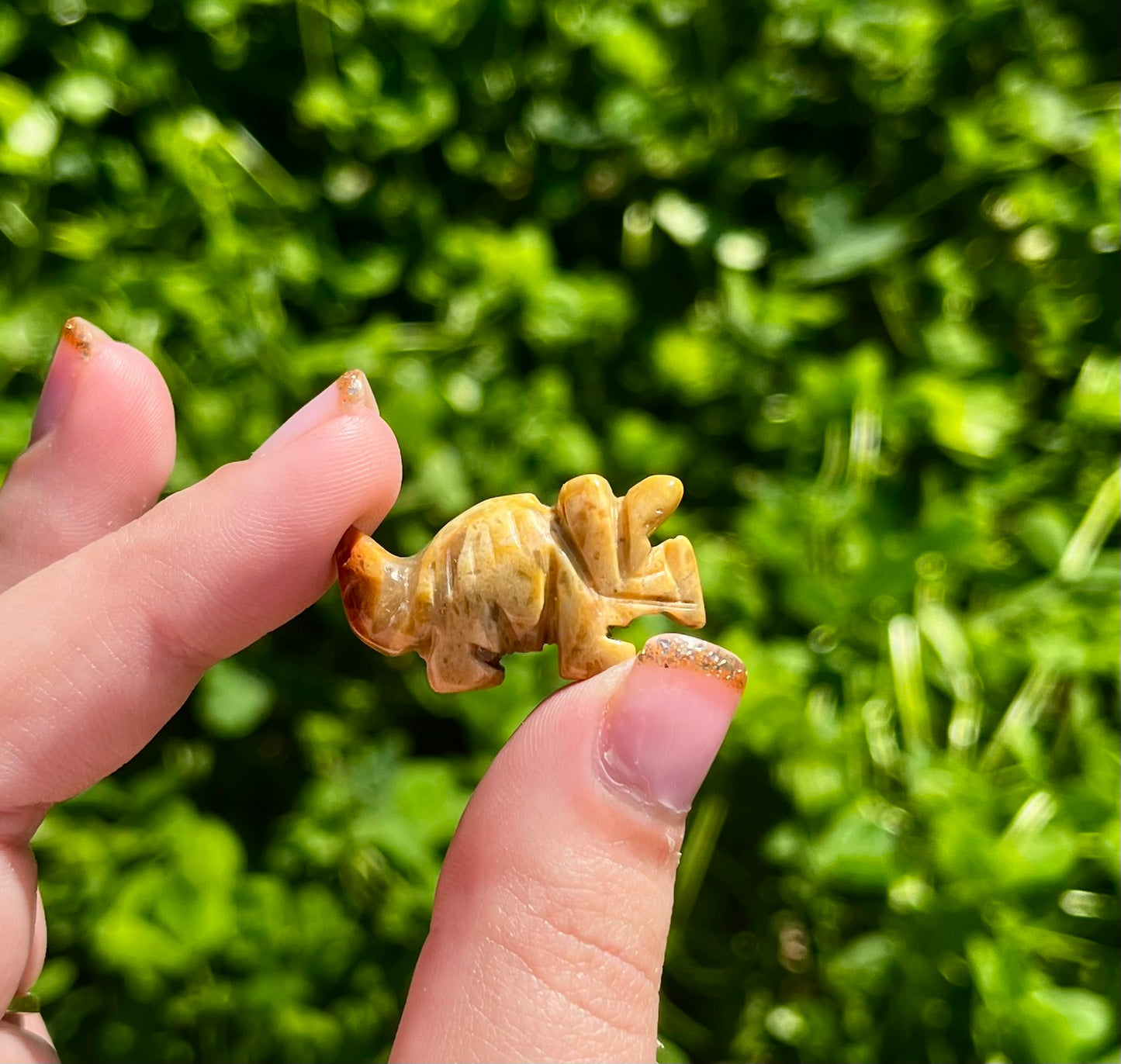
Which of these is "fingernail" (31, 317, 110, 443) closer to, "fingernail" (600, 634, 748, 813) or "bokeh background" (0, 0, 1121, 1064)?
"bokeh background" (0, 0, 1121, 1064)

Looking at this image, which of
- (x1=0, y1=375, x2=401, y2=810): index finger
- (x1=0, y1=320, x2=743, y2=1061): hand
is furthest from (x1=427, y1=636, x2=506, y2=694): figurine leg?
(x1=0, y1=375, x2=401, y2=810): index finger

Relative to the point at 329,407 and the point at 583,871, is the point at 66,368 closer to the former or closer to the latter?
the point at 329,407

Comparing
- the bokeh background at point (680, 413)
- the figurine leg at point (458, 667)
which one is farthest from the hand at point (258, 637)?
the bokeh background at point (680, 413)

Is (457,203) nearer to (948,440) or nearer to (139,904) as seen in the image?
(948,440)

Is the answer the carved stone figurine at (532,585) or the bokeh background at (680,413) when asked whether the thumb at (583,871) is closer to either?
the carved stone figurine at (532,585)

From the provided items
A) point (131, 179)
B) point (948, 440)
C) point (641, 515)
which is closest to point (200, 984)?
point (641, 515)

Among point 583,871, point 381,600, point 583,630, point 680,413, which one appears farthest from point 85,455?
point 680,413
